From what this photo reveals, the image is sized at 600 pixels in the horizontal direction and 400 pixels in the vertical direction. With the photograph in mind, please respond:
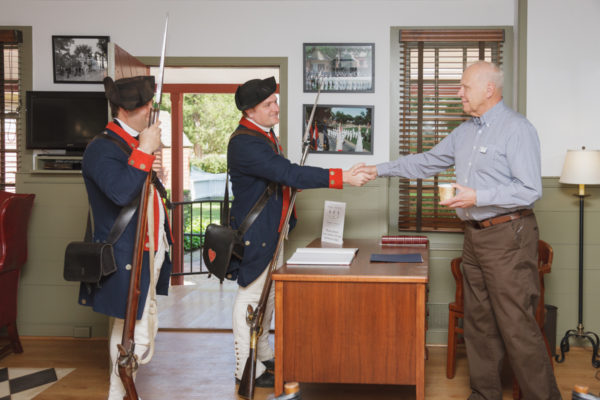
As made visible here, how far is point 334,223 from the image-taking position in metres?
3.71

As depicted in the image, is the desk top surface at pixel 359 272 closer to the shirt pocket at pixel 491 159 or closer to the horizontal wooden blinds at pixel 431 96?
the shirt pocket at pixel 491 159

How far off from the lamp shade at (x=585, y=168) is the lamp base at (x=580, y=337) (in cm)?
104

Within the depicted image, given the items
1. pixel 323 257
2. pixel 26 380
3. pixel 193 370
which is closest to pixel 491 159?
pixel 323 257

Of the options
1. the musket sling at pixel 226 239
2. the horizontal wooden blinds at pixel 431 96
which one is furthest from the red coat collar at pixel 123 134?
the horizontal wooden blinds at pixel 431 96

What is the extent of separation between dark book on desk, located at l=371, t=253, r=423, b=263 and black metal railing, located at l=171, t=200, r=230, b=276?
3.19 m

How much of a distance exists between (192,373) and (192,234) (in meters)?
3.90

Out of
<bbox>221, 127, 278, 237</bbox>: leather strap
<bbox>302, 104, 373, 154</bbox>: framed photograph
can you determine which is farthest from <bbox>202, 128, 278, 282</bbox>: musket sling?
<bbox>302, 104, 373, 154</bbox>: framed photograph

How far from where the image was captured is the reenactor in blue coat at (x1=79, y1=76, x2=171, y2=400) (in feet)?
7.70

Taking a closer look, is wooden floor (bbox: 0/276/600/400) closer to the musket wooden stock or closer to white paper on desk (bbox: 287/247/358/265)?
white paper on desk (bbox: 287/247/358/265)

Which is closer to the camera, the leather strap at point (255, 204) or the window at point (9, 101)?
the leather strap at point (255, 204)

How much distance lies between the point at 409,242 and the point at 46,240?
274cm

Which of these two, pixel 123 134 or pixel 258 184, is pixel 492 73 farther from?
pixel 123 134

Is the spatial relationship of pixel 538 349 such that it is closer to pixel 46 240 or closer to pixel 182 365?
pixel 182 365

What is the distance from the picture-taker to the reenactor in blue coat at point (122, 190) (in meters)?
2.35
